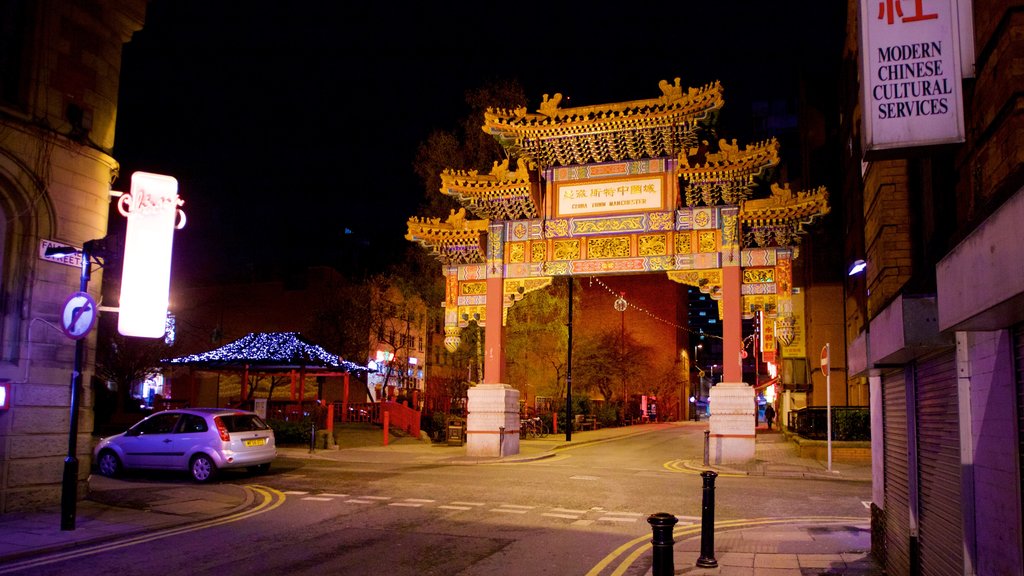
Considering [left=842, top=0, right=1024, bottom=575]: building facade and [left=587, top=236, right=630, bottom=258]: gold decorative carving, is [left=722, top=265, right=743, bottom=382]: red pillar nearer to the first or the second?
[left=587, top=236, right=630, bottom=258]: gold decorative carving

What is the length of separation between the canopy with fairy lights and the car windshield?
323 inches

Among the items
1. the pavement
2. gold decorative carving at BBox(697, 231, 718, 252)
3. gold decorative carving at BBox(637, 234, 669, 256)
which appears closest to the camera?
the pavement

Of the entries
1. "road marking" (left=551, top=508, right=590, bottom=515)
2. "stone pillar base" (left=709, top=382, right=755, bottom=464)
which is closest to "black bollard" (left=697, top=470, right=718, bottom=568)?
"road marking" (left=551, top=508, right=590, bottom=515)

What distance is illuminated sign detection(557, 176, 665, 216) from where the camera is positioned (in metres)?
23.1

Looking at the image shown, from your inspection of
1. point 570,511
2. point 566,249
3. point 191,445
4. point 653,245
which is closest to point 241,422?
point 191,445

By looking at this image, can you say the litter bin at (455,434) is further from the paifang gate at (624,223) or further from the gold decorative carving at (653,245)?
the gold decorative carving at (653,245)

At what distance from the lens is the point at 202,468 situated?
16.0 metres

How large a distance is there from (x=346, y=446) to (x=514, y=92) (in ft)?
52.5

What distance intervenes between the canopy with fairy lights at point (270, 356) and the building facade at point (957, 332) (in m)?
20.5

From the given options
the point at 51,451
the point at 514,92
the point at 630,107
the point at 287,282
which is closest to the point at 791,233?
the point at 630,107

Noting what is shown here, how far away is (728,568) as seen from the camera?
8.19m

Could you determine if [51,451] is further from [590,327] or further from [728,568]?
[590,327]

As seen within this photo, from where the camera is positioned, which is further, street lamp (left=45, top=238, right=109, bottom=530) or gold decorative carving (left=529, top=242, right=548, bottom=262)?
gold decorative carving (left=529, top=242, right=548, bottom=262)

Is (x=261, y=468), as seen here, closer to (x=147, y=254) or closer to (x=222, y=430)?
(x=222, y=430)
